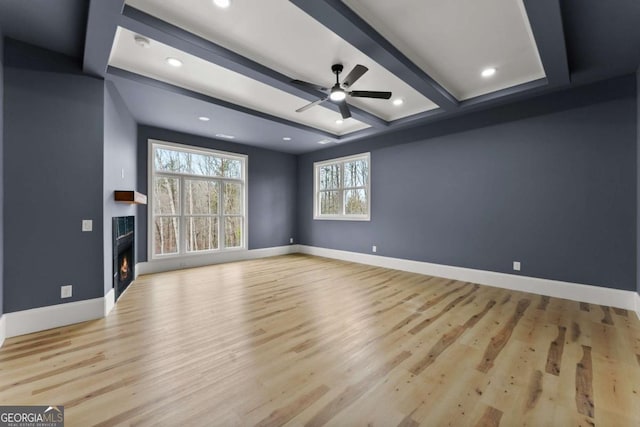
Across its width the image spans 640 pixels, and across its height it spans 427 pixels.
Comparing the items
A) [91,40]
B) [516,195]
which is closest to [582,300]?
[516,195]

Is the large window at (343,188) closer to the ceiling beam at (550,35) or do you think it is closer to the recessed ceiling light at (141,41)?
the ceiling beam at (550,35)

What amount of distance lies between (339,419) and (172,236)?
17.0 ft

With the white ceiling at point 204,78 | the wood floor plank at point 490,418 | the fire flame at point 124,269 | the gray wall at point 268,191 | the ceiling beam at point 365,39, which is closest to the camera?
the wood floor plank at point 490,418

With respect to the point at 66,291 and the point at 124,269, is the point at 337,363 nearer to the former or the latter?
the point at 66,291

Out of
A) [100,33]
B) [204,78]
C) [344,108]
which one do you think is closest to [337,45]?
[344,108]

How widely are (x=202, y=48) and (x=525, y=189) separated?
4718mm

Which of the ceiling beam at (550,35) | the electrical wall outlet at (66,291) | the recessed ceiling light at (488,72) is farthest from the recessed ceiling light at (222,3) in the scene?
the electrical wall outlet at (66,291)

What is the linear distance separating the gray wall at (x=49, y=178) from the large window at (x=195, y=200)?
91.2 inches

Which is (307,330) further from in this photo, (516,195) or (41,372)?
(516,195)

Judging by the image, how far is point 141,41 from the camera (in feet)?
8.83

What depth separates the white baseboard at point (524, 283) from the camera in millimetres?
3332

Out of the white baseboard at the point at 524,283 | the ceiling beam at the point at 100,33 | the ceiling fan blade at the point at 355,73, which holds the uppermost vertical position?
the ceiling beam at the point at 100,33

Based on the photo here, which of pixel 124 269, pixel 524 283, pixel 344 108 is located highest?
pixel 344 108

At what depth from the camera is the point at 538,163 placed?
3.91 meters
